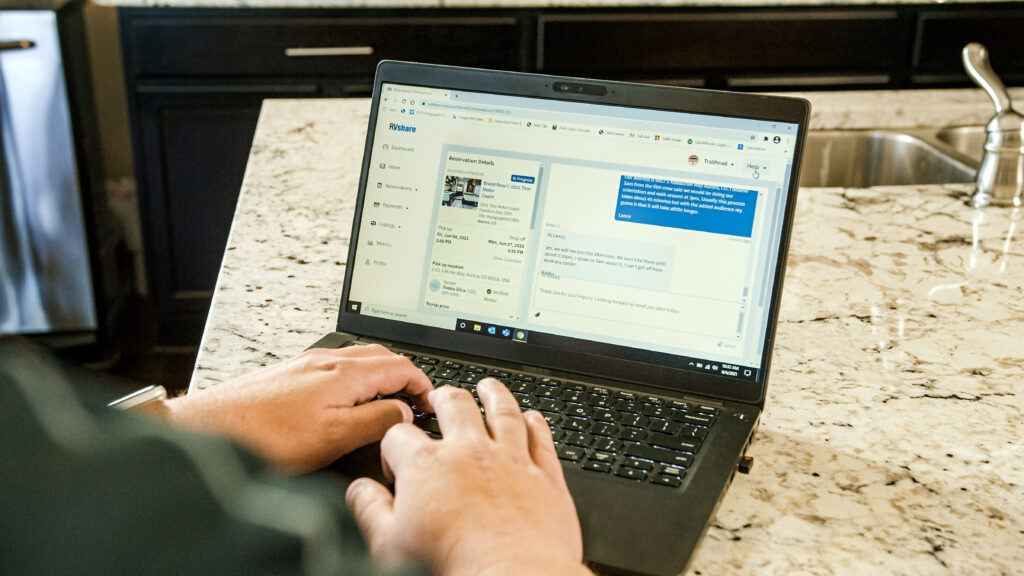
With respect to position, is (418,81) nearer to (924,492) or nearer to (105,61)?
(924,492)

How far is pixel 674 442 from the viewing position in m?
0.68

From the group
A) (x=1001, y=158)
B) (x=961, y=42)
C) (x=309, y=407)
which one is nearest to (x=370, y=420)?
(x=309, y=407)

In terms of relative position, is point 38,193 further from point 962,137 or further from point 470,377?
point 962,137

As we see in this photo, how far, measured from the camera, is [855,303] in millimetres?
982

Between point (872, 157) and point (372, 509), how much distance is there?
4.80 ft

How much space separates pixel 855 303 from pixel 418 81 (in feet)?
1.70

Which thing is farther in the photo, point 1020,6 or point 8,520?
point 1020,6

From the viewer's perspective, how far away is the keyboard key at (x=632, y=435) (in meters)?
0.68

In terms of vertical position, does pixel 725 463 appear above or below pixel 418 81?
below

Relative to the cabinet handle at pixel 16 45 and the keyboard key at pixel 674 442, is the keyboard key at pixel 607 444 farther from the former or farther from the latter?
the cabinet handle at pixel 16 45

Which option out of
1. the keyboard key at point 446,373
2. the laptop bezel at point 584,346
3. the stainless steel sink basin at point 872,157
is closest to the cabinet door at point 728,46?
the stainless steel sink basin at point 872,157

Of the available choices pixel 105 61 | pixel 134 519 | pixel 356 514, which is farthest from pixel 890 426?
pixel 105 61

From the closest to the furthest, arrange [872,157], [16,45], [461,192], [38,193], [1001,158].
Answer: [461,192], [1001,158], [872,157], [16,45], [38,193]

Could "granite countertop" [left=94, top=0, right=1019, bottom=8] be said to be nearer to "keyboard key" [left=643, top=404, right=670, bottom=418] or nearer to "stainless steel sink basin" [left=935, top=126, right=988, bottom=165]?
"stainless steel sink basin" [left=935, top=126, right=988, bottom=165]
